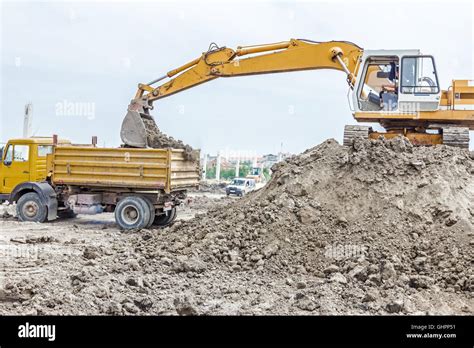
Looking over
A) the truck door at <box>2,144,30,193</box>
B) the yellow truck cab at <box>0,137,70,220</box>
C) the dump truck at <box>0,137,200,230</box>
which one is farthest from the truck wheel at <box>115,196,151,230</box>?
the truck door at <box>2,144,30,193</box>

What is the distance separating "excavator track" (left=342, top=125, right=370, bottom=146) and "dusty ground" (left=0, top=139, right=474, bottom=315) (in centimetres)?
22

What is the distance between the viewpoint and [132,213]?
13.6 m

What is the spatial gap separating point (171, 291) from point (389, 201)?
414 cm

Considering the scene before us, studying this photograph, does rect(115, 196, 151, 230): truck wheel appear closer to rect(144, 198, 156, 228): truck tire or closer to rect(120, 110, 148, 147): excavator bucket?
rect(144, 198, 156, 228): truck tire

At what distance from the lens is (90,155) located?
45.2 ft

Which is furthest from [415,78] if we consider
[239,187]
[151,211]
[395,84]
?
[239,187]

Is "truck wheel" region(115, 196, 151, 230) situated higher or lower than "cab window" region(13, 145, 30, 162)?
lower

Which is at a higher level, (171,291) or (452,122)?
(452,122)

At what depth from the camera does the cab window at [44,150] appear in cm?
1478

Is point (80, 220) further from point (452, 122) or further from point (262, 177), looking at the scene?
point (262, 177)

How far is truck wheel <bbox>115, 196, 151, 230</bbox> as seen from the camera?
13367 millimetres

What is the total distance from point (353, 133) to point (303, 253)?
3.48 m

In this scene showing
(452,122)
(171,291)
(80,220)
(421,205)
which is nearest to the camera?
(171,291)
